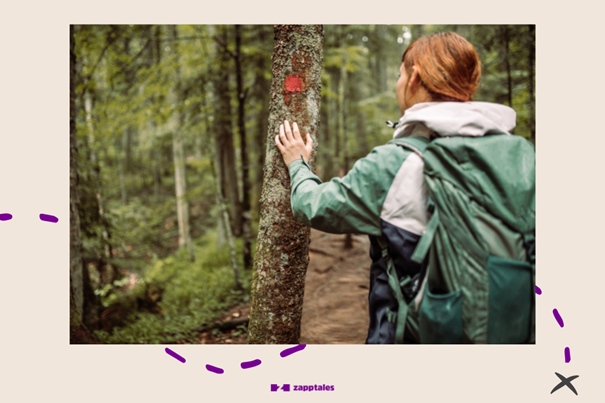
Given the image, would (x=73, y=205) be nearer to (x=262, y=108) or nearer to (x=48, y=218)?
(x=48, y=218)

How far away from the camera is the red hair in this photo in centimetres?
160

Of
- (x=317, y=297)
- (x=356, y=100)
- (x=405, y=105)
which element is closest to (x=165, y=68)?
(x=317, y=297)

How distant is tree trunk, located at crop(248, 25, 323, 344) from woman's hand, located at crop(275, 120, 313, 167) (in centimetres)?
7

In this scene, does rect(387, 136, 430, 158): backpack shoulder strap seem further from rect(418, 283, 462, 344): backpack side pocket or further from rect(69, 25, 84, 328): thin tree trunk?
rect(69, 25, 84, 328): thin tree trunk

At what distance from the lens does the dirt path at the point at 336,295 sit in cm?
420

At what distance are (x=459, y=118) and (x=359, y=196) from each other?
1.87ft

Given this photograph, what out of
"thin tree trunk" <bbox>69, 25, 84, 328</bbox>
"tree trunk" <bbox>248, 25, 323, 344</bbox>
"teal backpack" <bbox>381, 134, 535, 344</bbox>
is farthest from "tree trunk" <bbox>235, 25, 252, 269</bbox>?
"teal backpack" <bbox>381, 134, 535, 344</bbox>

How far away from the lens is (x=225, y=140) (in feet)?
30.2

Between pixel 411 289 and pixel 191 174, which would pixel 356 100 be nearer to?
pixel 191 174

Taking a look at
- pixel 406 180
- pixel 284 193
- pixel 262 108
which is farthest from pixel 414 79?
pixel 262 108

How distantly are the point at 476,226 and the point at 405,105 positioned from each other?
768mm

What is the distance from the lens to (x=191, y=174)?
1852 cm
